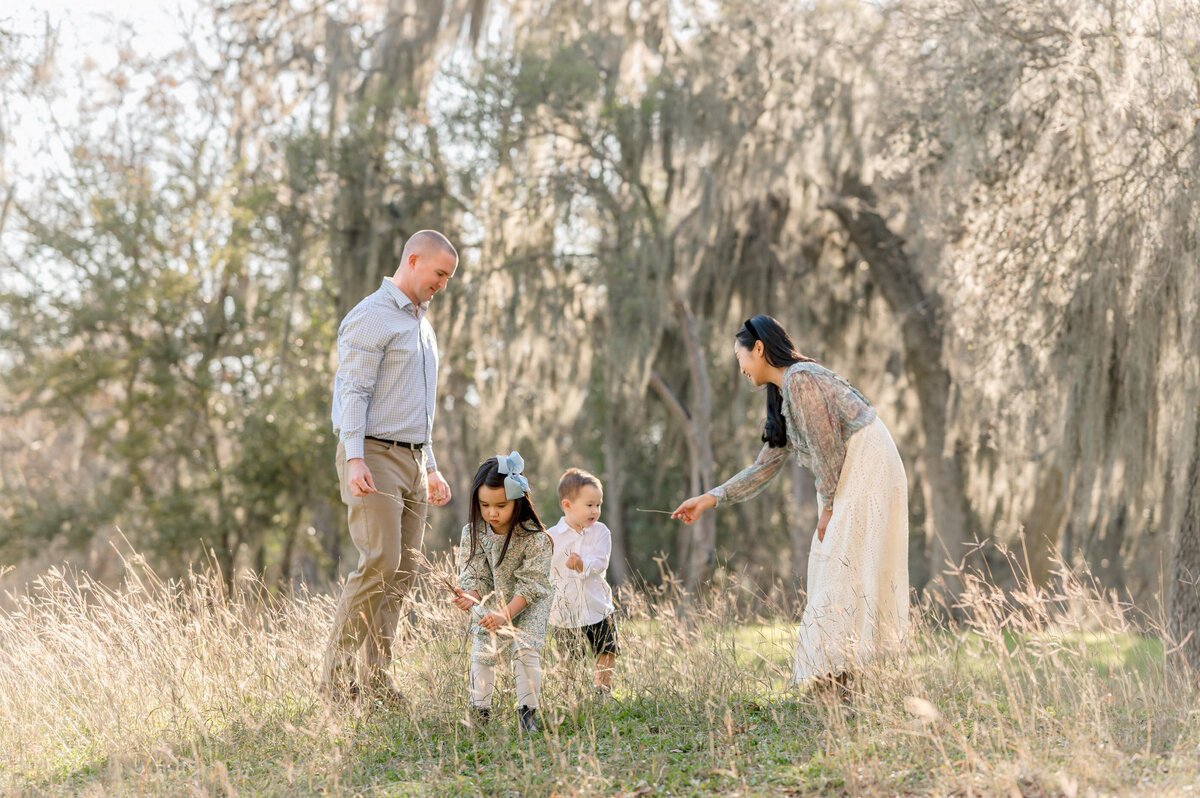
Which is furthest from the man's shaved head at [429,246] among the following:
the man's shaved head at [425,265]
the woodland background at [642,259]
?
the woodland background at [642,259]

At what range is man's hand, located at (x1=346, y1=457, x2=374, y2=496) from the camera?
12.9ft

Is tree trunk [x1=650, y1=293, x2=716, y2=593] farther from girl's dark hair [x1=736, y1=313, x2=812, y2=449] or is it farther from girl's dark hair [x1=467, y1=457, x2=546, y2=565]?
girl's dark hair [x1=467, y1=457, x2=546, y2=565]

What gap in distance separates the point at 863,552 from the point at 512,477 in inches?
54.9

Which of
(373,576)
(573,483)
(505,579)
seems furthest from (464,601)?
(573,483)

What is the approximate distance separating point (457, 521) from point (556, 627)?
41.0 feet

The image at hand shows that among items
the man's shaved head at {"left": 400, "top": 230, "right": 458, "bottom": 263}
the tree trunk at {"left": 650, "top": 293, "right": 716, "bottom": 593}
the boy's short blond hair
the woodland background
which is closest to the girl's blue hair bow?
the boy's short blond hair

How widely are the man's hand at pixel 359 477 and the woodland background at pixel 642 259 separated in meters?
2.93

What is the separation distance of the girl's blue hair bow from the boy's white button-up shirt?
85 centimetres

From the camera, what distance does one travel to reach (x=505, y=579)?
13.3ft

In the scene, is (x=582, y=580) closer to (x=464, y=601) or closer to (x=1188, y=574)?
(x=464, y=601)

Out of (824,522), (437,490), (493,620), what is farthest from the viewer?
(437,490)

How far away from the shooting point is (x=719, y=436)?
51.0 ft

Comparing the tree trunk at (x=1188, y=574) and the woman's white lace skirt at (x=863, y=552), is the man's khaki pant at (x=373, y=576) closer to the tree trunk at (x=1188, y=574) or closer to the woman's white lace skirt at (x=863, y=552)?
the woman's white lace skirt at (x=863, y=552)

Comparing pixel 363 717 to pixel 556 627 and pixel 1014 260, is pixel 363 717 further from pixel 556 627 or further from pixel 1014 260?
pixel 1014 260
